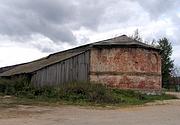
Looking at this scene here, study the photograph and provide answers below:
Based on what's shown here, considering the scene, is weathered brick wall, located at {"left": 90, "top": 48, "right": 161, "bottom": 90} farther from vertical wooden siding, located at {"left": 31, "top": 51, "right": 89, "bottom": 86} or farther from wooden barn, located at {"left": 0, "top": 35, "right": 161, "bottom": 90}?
vertical wooden siding, located at {"left": 31, "top": 51, "right": 89, "bottom": 86}

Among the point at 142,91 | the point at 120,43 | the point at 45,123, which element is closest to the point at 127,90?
the point at 142,91

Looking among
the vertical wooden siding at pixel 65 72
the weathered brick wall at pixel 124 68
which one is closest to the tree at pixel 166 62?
the weathered brick wall at pixel 124 68

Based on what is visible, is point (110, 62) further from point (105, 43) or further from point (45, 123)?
point (45, 123)

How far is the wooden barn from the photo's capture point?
3488cm

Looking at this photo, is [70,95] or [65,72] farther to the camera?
[65,72]

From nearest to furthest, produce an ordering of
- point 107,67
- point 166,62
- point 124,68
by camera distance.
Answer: point 107,67 → point 124,68 → point 166,62

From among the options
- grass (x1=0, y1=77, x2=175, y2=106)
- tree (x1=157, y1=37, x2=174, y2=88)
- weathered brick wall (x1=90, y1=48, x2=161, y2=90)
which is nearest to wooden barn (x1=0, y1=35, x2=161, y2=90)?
weathered brick wall (x1=90, y1=48, x2=161, y2=90)

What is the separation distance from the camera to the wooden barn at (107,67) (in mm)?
34875

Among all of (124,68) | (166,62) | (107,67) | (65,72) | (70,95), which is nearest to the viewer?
(70,95)

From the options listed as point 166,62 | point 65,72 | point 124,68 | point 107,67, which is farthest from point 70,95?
point 166,62

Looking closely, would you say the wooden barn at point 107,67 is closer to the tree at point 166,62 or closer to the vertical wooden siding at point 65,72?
the vertical wooden siding at point 65,72

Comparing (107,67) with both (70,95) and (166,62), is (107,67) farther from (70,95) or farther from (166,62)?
(166,62)

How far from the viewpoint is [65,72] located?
A: 35344mm

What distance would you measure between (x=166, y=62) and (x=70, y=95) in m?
44.3
